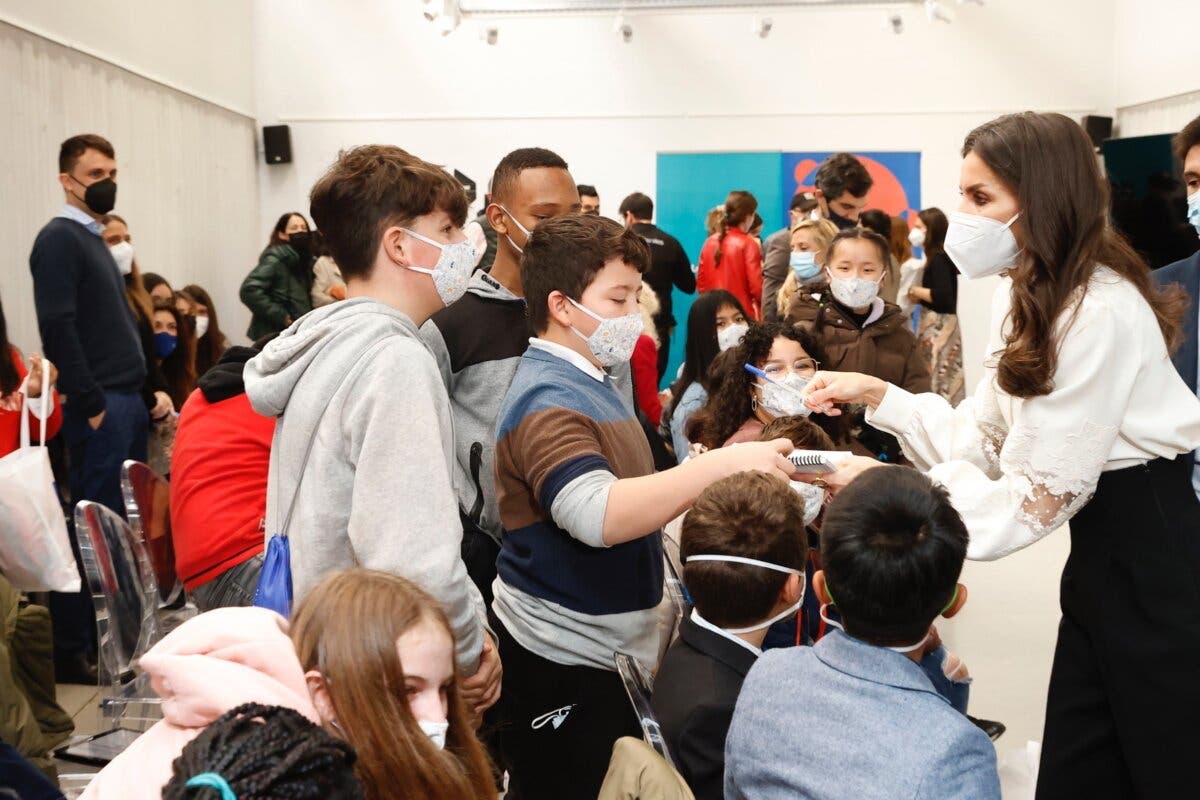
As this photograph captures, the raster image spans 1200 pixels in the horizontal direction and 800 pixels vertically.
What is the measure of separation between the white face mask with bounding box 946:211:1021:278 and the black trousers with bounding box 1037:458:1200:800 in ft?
1.45

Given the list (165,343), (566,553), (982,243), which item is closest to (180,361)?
(165,343)

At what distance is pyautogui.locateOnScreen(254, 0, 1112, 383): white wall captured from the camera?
412 inches


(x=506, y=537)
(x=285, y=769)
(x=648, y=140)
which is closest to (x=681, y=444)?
(x=506, y=537)

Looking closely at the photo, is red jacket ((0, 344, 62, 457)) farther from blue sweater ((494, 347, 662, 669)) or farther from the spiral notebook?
the spiral notebook

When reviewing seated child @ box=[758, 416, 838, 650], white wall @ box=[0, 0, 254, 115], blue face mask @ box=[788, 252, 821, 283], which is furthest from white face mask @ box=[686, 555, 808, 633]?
white wall @ box=[0, 0, 254, 115]

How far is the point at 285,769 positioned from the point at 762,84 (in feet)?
33.3

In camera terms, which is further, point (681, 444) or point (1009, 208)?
point (681, 444)

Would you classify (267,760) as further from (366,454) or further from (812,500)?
(812,500)

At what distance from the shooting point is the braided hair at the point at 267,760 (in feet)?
3.42

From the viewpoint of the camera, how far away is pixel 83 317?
15.4 feet

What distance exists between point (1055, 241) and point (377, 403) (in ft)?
3.99

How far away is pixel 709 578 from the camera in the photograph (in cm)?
214

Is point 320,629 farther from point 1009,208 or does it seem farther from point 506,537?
point 1009,208

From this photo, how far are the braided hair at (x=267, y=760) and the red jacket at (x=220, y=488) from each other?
55.7 inches
